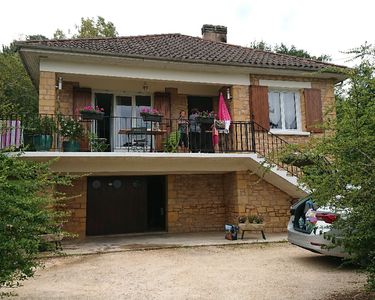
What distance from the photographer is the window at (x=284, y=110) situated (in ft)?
43.3

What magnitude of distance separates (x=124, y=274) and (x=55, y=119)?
18.4 ft

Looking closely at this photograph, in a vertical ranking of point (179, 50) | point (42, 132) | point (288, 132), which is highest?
point (179, 50)

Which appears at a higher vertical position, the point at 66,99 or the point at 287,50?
the point at 287,50

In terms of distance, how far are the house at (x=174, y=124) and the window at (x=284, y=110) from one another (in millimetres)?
35

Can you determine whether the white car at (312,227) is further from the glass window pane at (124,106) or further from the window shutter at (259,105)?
the glass window pane at (124,106)

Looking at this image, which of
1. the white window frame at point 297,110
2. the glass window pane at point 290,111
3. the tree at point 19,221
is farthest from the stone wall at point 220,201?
the tree at point 19,221

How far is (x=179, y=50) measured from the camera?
520 inches

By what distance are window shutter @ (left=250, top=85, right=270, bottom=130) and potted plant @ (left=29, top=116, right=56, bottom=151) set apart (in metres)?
6.29

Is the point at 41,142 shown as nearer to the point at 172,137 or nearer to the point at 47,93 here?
the point at 47,93

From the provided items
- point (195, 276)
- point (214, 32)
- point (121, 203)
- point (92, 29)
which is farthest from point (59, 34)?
point (195, 276)

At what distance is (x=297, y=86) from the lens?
522 inches

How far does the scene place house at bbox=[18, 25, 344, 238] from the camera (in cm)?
1123

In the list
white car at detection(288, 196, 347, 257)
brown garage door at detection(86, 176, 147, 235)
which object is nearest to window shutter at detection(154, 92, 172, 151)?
brown garage door at detection(86, 176, 147, 235)

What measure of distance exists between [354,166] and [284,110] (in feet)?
30.2
